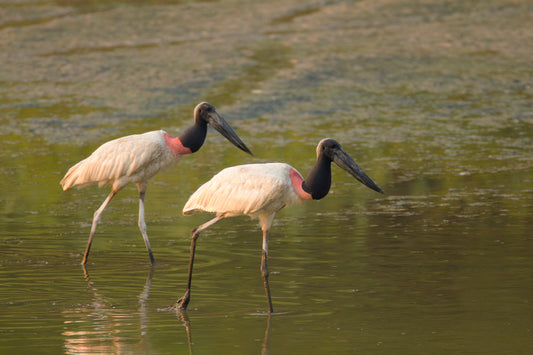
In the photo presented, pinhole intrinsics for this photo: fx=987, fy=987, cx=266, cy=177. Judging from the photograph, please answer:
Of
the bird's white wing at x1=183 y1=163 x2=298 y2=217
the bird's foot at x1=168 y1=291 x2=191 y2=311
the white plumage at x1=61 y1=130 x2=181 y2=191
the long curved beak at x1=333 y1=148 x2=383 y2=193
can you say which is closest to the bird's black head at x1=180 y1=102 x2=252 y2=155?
the white plumage at x1=61 y1=130 x2=181 y2=191

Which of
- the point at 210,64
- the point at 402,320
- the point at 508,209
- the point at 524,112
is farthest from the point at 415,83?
the point at 402,320

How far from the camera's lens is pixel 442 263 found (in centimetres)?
795

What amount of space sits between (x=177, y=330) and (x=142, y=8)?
1774 cm

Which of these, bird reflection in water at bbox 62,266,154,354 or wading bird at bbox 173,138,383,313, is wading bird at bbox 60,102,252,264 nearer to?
wading bird at bbox 173,138,383,313

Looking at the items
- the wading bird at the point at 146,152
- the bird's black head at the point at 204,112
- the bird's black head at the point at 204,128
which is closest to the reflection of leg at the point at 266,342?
the wading bird at the point at 146,152

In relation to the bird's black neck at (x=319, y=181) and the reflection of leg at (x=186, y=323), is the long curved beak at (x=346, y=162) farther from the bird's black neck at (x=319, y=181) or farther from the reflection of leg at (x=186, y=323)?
the reflection of leg at (x=186, y=323)

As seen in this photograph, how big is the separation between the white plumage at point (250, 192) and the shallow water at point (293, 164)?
2.06 ft

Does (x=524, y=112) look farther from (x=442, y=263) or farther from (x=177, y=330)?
(x=177, y=330)

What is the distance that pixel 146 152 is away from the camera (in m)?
8.70

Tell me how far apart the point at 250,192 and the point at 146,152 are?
1.98 metres

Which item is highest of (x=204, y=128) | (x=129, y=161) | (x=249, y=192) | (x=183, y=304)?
(x=204, y=128)

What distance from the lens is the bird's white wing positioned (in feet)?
22.7

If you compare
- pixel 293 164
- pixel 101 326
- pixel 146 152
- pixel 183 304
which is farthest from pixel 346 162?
pixel 293 164

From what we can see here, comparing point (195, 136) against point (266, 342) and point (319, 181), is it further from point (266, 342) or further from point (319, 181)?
point (266, 342)
